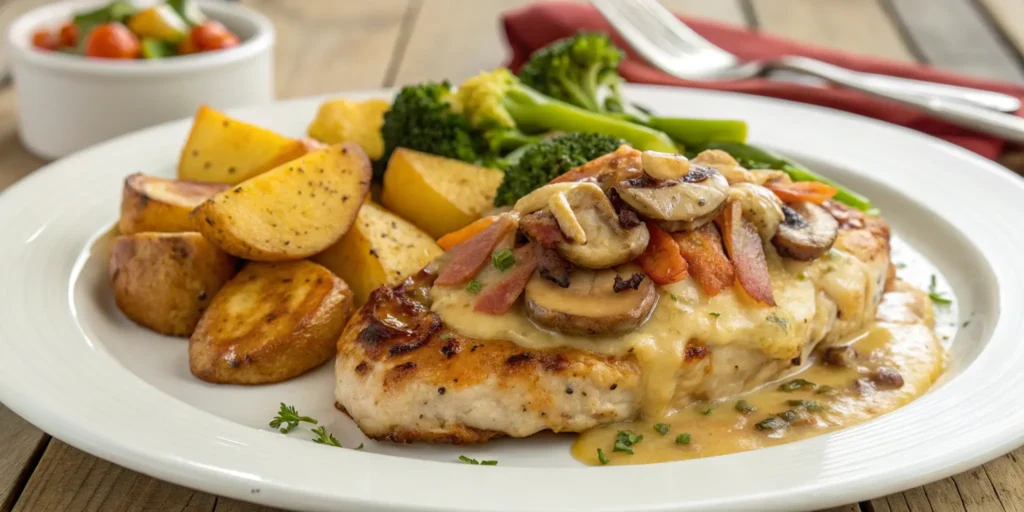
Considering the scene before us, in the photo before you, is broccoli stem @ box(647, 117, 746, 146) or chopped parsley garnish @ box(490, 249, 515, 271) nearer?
chopped parsley garnish @ box(490, 249, 515, 271)

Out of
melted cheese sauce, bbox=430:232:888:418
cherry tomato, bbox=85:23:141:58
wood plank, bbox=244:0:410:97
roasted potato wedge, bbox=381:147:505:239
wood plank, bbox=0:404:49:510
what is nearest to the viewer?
wood plank, bbox=0:404:49:510

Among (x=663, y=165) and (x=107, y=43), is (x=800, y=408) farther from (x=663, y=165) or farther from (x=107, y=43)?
(x=107, y=43)

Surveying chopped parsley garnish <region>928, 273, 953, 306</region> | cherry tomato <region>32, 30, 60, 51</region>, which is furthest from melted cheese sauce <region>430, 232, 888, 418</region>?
cherry tomato <region>32, 30, 60, 51</region>

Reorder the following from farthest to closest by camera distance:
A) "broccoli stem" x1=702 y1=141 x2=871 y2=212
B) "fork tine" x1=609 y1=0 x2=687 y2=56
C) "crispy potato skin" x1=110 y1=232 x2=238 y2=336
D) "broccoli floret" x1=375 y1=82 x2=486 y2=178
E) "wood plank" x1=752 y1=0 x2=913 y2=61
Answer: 1. "wood plank" x1=752 y1=0 x2=913 y2=61
2. "fork tine" x1=609 y1=0 x2=687 y2=56
3. "broccoli floret" x1=375 y1=82 x2=486 y2=178
4. "broccoli stem" x1=702 y1=141 x2=871 y2=212
5. "crispy potato skin" x1=110 y1=232 x2=238 y2=336

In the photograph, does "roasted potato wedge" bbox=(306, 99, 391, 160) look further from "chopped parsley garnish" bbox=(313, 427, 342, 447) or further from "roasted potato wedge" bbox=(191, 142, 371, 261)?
"chopped parsley garnish" bbox=(313, 427, 342, 447)

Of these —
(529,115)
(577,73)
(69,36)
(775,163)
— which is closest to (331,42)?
(69,36)

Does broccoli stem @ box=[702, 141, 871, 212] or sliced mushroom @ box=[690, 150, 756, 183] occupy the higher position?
sliced mushroom @ box=[690, 150, 756, 183]
